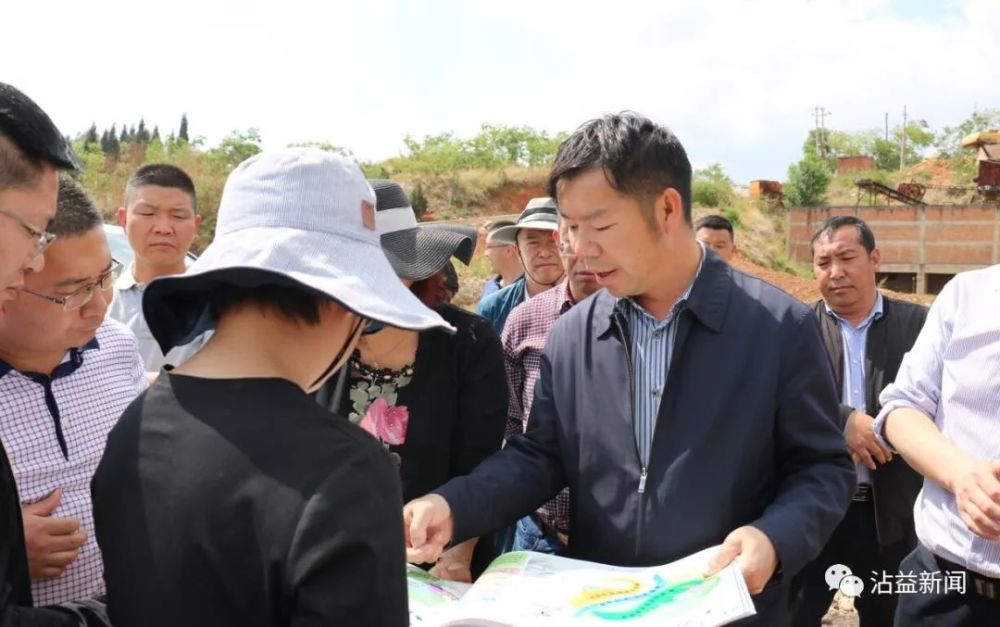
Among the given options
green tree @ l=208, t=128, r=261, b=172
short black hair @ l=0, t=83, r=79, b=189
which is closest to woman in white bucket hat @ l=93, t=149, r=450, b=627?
short black hair @ l=0, t=83, r=79, b=189

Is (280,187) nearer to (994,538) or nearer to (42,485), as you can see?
(42,485)

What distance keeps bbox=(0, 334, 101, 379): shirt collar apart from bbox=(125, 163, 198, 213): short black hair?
6.99 ft

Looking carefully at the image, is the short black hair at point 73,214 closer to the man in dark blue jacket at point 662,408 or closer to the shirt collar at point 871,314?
the man in dark blue jacket at point 662,408

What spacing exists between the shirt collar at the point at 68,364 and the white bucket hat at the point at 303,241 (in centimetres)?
78

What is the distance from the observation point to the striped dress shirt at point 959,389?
7.13ft

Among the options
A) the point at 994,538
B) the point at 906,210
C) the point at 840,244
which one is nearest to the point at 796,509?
the point at 994,538

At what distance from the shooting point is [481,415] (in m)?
2.37

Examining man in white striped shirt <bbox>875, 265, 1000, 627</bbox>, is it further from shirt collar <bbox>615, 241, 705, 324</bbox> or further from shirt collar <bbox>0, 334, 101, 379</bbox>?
shirt collar <bbox>0, 334, 101, 379</bbox>

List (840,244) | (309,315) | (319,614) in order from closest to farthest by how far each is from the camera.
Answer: (319,614), (309,315), (840,244)

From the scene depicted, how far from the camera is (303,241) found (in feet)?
3.74

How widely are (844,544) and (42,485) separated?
3241 mm

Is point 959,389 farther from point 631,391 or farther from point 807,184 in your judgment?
point 807,184

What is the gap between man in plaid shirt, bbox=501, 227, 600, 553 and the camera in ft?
9.00

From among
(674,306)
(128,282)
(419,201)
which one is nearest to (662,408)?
(674,306)
